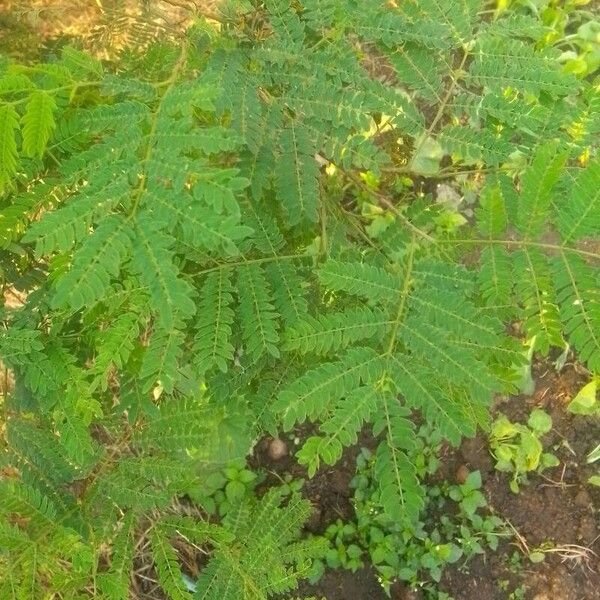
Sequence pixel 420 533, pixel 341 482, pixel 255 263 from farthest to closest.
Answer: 1. pixel 341 482
2. pixel 420 533
3. pixel 255 263

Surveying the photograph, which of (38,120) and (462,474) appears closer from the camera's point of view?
(38,120)

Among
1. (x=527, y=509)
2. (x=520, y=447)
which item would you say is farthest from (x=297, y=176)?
(x=527, y=509)

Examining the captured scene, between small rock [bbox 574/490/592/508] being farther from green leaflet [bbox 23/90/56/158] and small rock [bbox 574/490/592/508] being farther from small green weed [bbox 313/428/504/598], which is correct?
green leaflet [bbox 23/90/56/158]

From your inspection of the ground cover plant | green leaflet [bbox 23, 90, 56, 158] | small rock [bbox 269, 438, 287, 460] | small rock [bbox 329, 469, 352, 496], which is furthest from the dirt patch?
green leaflet [bbox 23, 90, 56, 158]

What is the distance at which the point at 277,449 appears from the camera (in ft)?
9.91

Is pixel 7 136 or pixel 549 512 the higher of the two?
pixel 7 136

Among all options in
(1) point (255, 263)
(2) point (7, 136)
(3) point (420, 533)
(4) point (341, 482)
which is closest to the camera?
(2) point (7, 136)

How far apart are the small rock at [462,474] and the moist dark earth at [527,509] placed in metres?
0.02

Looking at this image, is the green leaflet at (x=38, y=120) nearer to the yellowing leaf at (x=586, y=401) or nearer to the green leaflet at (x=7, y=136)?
the green leaflet at (x=7, y=136)

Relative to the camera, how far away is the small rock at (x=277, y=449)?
3.02m

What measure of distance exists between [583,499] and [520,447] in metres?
0.38

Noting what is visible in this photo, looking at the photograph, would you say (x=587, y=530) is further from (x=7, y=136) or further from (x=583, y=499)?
(x=7, y=136)

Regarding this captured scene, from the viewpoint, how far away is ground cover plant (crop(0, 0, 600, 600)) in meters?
1.39

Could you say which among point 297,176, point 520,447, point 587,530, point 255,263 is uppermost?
point 297,176
